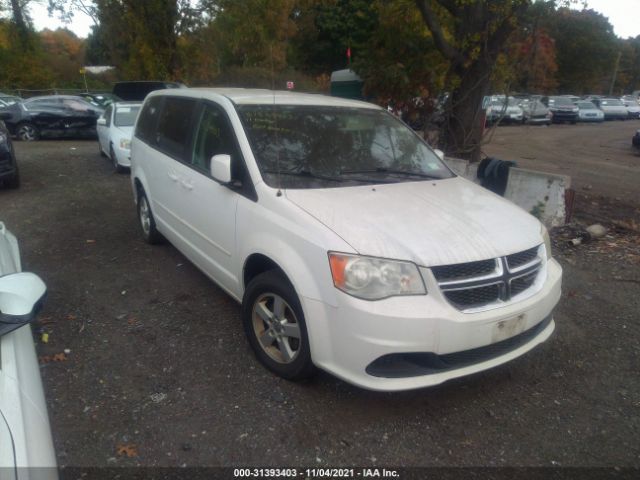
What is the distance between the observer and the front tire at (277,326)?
9.81 feet

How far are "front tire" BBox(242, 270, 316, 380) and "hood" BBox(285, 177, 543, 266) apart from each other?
0.53 m

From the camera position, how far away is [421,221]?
3.00 meters

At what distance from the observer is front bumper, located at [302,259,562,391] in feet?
8.56

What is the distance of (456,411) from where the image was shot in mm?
3051

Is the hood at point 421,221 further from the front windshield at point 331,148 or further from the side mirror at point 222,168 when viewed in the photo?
the side mirror at point 222,168

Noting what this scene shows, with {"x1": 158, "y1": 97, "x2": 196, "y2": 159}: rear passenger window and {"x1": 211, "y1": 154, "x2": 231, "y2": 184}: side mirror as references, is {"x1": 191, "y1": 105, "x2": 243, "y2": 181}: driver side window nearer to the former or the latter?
{"x1": 211, "y1": 154, "x2": 231, "y2": 184}: side mirror

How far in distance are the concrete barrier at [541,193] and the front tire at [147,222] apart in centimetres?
360

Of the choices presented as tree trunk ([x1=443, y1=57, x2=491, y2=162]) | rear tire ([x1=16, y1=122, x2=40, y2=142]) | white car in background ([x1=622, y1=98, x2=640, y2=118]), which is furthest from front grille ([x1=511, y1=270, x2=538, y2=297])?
white car in background ([x1=622, y1=98, x2=640, y2=118])

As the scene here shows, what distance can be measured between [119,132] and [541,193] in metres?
8.20

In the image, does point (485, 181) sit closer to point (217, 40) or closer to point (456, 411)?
point (456, 411)

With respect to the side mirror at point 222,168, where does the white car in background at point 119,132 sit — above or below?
below

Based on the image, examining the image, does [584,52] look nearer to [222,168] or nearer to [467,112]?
[467,112]

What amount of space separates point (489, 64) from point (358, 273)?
672cm

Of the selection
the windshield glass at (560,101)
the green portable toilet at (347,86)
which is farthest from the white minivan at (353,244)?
the windshield glass at (560,101)
